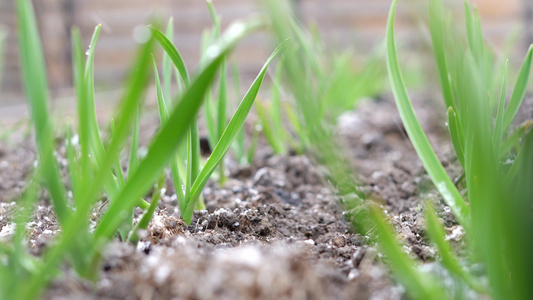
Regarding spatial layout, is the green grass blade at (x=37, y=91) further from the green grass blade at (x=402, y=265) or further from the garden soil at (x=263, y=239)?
the green grass blade at (x=402, y=265)

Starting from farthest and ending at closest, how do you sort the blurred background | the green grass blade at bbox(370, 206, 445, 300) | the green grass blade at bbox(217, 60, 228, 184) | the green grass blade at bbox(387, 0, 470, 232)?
1. the blurred background
2. the green grass blade at bbox(217, 60, 228, 184)
3. the green grass blade at bbox(387, 0, 470, 232)
4. the green grass blade at bbox(370, 206, 445, 300)

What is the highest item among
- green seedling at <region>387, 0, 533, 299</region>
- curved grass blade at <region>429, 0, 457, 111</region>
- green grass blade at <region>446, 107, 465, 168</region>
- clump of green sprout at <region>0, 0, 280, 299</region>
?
curved grass blade at <region>429, 0, 457, 111</region>

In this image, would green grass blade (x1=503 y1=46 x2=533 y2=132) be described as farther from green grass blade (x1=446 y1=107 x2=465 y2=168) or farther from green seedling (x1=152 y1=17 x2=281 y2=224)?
green seedling (x1=152 y1=17 x2=281 y2=224)

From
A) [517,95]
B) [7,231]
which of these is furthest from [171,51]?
[517,95]

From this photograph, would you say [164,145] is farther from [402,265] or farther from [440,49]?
[440,49]

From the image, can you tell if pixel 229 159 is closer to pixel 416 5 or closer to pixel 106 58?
pixel 416 5

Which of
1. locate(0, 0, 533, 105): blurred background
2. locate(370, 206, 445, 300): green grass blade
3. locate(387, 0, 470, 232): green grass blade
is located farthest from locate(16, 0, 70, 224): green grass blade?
locate(0, 0, 533, 105): blurred background

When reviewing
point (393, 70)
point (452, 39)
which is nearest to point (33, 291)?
point (393, 70)
